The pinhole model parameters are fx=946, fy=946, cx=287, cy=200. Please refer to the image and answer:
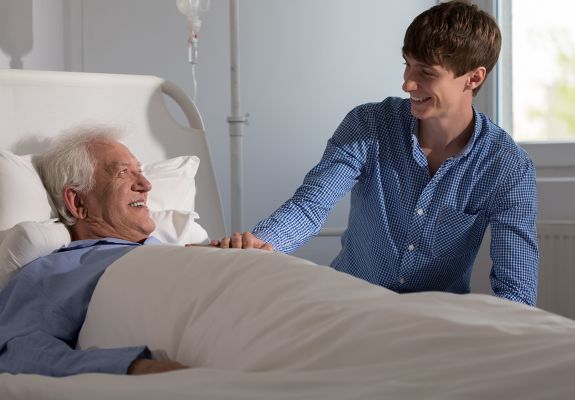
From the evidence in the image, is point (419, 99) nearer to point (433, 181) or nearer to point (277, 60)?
point (433, 181)

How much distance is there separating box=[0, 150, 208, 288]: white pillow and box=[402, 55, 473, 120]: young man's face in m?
0.64

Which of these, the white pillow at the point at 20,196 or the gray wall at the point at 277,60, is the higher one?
the gray wall at the point at 277,60

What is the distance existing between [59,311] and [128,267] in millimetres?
169

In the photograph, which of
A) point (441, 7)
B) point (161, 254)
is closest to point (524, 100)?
point (441, 7)

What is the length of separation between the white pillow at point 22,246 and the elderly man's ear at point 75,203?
122 millimetres

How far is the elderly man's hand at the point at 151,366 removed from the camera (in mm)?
1402

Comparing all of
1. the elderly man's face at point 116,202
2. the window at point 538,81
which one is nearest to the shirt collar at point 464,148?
the elderly man's face at point 116,202

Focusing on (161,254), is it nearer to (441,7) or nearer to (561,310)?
(441,7)

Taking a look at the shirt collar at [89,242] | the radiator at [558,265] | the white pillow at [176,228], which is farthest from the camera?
the radiator at [558,265]

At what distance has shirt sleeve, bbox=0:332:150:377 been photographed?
145cm

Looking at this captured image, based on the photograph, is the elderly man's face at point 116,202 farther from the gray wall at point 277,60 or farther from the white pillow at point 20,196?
the gray wall at point 277,60

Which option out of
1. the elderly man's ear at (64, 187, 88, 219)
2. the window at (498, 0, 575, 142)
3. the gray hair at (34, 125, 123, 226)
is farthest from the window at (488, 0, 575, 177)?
the elderly man's ear at (64, 187, 88, 219)

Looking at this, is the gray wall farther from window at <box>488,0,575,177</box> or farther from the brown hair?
the brown hair

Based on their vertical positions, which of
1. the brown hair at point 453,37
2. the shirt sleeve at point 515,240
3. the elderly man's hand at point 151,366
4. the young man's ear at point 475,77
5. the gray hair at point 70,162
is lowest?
the elderly man's hand at point 151,366
